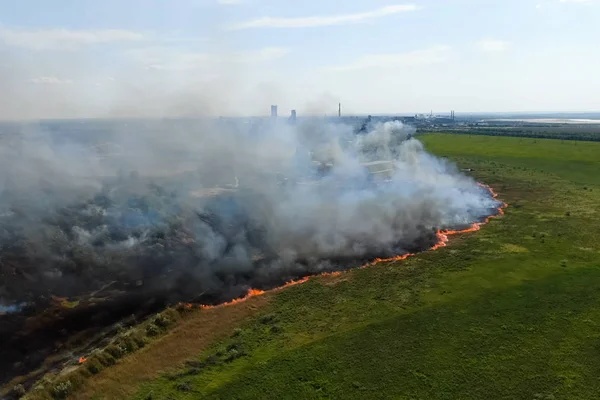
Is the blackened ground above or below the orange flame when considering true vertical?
below

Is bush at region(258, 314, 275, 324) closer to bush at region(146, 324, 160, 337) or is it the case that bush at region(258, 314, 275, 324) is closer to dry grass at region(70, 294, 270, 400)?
dry grass at region(70, 294, 270, 400)

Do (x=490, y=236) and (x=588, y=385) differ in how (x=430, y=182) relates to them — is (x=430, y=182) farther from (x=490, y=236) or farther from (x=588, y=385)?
(x=588, y=385)

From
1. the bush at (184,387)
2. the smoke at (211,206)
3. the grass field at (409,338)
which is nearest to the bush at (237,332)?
the grass field at (409,338)

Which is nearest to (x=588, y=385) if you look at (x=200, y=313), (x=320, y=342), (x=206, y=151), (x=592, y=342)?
(x=592, y=342)

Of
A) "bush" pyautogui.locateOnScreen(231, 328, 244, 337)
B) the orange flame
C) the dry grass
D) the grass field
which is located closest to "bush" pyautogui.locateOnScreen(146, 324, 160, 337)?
the dry grass

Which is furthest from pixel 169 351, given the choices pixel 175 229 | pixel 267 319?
pixel 175 229

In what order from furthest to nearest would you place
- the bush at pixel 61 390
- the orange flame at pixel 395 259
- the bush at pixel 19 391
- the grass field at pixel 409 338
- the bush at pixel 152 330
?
the orange flame at pixel 395 259 → the bush at pixel 152 330 → the bush at pixel 19 391 → the bush at pixel 61 390 → the grass field at pixel 409 338

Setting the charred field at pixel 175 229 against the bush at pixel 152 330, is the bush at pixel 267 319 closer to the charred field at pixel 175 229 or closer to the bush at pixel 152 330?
the charred field at pixel 175 229
